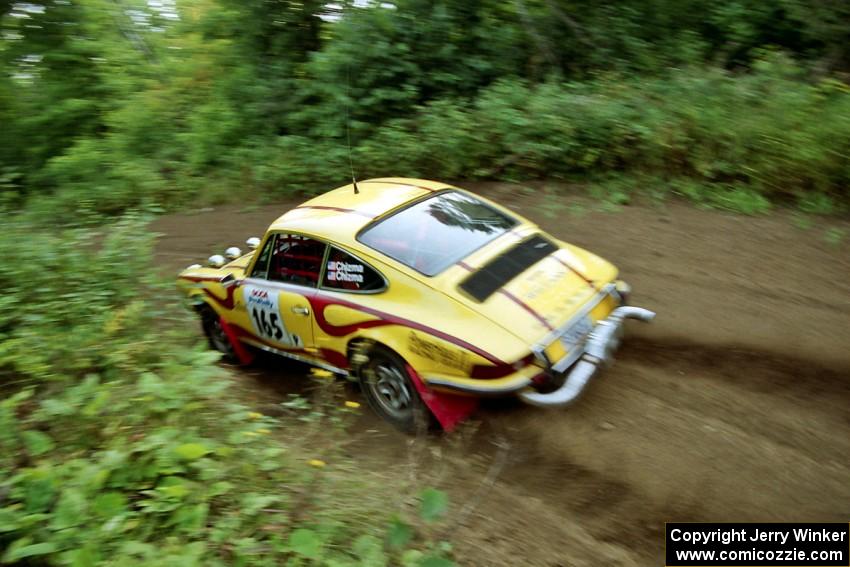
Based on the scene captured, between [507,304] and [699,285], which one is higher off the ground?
[507,304]

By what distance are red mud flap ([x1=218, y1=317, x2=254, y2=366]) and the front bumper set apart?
2.96m

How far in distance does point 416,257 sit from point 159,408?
80.7 inches

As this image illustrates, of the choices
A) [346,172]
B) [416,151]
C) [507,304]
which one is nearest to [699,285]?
[507,304]

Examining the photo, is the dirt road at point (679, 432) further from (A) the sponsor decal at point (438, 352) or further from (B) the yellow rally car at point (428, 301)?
(A) the sponsor decal at point (438, 352)

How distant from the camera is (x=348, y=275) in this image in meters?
5.04

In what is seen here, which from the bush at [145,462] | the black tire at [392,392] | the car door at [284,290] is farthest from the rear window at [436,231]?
the bush at [145,462]

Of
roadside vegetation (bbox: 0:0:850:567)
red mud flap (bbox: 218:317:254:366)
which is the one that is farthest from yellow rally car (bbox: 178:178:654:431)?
roadside vegetation (bbox: 0:0:850:567)

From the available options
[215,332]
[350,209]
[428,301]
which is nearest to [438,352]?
[428,301]

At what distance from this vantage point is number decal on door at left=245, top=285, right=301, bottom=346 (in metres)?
5.56

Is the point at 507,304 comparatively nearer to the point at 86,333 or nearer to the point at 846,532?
the point at 846,532

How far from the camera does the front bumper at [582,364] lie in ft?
14.2

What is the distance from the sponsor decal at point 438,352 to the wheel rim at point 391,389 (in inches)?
12.8

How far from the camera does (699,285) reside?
20.1 ft

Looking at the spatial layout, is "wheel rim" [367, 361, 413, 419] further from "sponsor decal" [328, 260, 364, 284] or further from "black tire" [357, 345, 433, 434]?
"sponsor decal" [328, 260, 364, 284]
